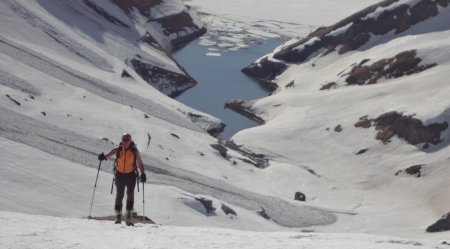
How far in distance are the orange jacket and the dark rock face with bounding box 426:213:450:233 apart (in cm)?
3742

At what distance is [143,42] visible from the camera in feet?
388

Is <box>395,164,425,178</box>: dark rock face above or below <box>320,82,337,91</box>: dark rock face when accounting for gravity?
below

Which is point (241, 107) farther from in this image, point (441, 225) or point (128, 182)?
point (128, 182)

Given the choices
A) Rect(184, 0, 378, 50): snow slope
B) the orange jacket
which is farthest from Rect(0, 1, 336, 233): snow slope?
Rect(184, 0, 378, 50): snow slope

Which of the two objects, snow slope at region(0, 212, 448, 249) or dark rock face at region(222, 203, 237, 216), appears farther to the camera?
dark rock face at region(222, 203, 237, 216)

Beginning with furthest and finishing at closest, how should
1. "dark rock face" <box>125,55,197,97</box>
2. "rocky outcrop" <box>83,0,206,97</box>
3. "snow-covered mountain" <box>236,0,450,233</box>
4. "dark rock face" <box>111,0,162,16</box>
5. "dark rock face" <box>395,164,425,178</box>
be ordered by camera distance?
"dark rock face" <box>111,0,162,16</box>
"rocky outcrop" <box>83,0,206,97</box>
"dark rock face" <box>125,55,197,97</box>
"dark rock face" <box>395,164,425,178</box>
"snow-covered mountain" <box>236,0,450,233</box>

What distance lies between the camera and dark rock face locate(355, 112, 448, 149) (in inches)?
2997

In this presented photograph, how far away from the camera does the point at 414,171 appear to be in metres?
71.4

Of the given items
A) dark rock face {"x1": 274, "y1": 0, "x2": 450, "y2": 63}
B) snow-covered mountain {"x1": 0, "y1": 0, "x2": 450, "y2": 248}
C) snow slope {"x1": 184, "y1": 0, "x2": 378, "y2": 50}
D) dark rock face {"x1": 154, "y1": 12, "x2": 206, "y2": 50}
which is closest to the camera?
snow-covered mountain {"x1": 0, "y1": 0, "x2": 450, "y2": 248}

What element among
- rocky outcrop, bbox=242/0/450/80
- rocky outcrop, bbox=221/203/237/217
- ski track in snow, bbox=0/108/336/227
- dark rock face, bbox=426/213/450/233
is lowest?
rocky outcrop, bbox=221/203/237/217

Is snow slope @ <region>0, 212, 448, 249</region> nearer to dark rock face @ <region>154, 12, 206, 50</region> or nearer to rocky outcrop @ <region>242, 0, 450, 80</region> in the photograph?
rocky outcrop @ <region>242, 0, 450, 80</region>

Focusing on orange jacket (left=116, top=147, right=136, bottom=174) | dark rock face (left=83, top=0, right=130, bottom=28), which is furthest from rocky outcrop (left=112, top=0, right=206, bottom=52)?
orange jacket (left=116, top=147, right=136, bottom=174)

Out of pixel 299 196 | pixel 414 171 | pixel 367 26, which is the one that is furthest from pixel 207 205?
pixel 367 26

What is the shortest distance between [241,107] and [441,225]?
167 feet
